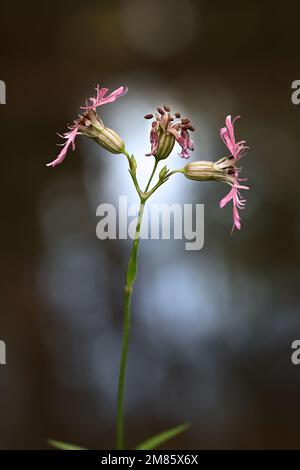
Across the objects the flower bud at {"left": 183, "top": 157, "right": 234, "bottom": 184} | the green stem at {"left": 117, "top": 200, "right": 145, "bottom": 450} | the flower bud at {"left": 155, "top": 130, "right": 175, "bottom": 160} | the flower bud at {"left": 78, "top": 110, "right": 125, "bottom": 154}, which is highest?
the flower bud at {"left": 78, "top": 110, "right": 125, "bottom": 154}

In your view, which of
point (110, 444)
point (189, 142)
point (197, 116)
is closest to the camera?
point (189, 142)

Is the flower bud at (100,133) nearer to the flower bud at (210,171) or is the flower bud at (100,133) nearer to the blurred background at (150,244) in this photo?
the flower bud at (210,171)

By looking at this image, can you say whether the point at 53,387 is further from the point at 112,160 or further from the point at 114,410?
the point at 112,160

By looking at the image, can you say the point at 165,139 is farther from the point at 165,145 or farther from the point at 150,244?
the point at 150,244

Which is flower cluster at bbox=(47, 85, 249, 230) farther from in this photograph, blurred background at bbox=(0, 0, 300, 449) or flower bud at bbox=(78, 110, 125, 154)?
blurred background at bbox=(0, 0, 300, 449)

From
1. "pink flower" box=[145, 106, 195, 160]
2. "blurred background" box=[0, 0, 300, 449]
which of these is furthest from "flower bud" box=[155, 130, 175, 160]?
"blurred background" box=[0, 0, 300, 449]

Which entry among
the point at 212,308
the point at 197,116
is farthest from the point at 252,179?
the point at 212,308
